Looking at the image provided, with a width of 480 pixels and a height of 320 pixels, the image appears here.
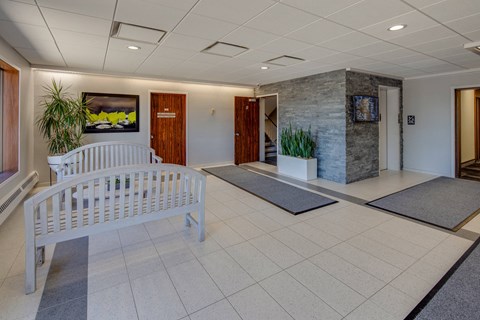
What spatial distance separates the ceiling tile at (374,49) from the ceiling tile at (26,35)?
428 cm

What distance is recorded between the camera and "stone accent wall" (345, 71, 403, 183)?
5.35m

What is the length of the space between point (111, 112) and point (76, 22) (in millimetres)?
3288

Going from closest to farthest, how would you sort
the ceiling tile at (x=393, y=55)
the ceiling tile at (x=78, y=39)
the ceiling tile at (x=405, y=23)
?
the ceiling tile at (x=405, y=23)
the ceiling tile at (x=78, y=39)
the ceiling tile at (x=393, y=55)

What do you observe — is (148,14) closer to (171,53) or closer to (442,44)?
(171,53)

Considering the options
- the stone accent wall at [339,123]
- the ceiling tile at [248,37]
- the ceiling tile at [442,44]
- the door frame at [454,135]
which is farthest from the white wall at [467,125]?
the ceiling tile at [248,37]

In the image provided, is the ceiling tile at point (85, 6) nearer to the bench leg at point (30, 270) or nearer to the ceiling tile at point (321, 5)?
the ceiling tile at point (321, 5)

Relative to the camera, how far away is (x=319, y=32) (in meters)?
3.14

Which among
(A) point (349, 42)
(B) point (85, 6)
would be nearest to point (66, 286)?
(B) point (85, 6)

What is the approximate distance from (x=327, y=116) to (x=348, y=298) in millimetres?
4400

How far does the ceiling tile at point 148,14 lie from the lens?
244cm

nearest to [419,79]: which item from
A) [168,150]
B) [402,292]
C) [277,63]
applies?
[277,63]

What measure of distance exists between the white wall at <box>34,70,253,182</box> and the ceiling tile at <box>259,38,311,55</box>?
3.52m

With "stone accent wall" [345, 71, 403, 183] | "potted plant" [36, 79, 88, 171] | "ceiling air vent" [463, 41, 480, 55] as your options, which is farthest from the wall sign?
"potted plant" [36, 79, 88, 171]

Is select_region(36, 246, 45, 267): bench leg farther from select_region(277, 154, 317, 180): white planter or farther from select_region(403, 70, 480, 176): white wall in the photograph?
select_region(403, 70, 480, 176): white wall
